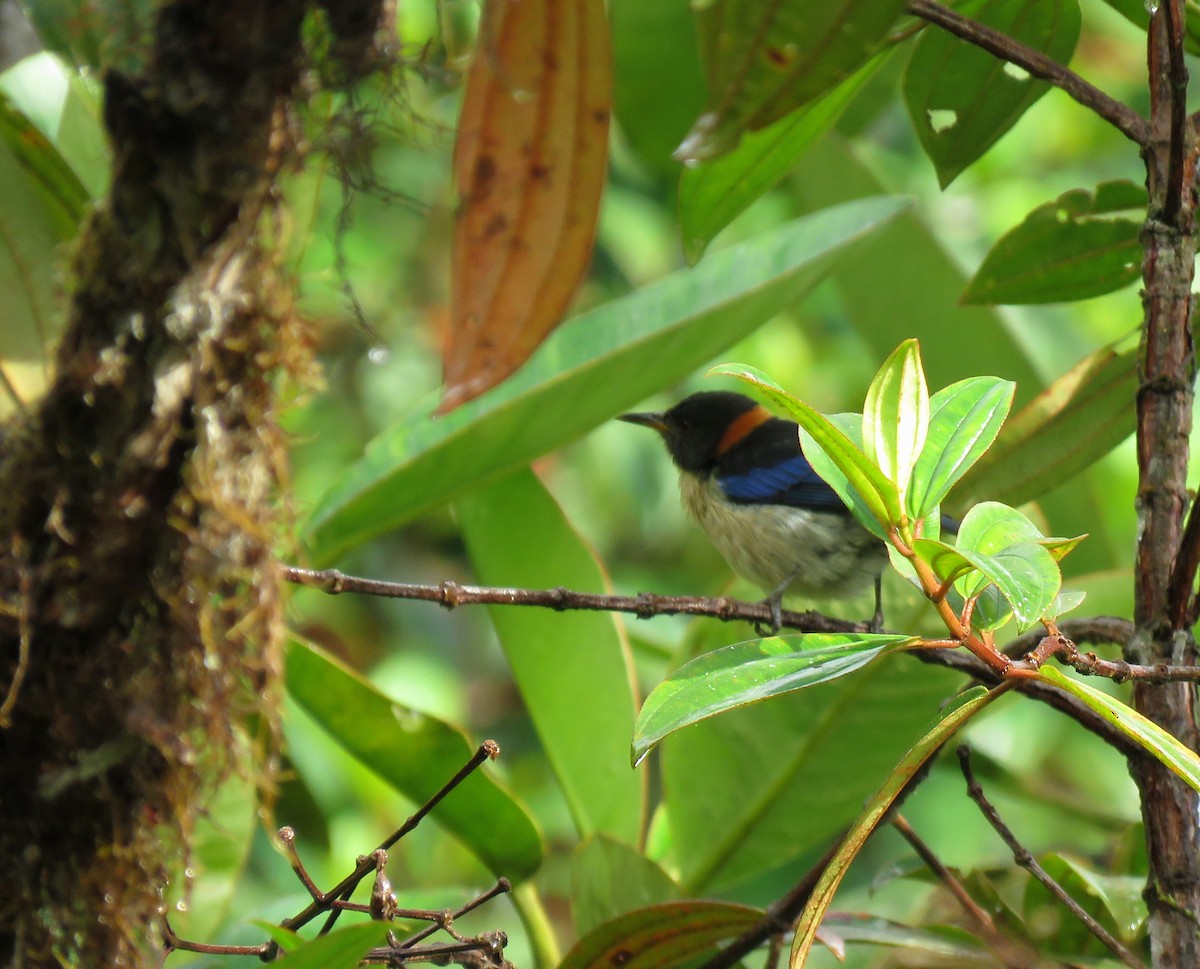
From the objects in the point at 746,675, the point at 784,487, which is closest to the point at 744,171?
the point at 746,675

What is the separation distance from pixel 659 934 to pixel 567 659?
0.63 metres

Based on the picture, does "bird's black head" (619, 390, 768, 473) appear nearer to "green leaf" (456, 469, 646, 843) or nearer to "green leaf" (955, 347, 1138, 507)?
"green leaf" (456, 469, 646, 843)

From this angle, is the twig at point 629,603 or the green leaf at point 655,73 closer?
the twig at point 629,603

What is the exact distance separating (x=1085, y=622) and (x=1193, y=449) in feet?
5.28

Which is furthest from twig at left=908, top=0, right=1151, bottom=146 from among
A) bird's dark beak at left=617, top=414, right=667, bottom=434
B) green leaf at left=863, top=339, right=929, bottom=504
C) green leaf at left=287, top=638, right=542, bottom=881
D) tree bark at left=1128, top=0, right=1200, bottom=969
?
bird's dark beak at left=617, top=414, right=667, bottom=434

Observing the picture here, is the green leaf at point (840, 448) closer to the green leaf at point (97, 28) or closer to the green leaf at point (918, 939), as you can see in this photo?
the green leaf at point (97, 28)

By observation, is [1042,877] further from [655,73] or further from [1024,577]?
[655,73]

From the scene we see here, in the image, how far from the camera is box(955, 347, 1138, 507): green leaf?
2.11 meters

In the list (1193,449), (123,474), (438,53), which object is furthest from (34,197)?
(1193,449)

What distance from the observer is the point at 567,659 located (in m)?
2.43

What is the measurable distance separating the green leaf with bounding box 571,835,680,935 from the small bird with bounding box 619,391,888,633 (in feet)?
3.04

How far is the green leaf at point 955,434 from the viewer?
1479 mm

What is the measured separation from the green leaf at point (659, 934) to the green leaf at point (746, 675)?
53 centimetres

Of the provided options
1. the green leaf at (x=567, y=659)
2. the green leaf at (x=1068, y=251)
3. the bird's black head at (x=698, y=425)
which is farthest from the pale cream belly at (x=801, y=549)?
the green leaf at (x=1068, y=251)
